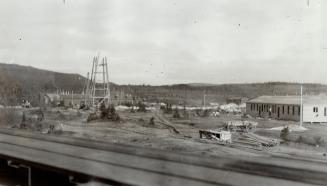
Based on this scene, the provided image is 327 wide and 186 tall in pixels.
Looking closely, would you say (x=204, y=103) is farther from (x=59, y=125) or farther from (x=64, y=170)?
(x=59, y=125)

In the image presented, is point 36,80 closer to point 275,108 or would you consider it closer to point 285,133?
point 275,108

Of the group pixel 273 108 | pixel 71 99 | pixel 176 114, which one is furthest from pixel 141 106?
pixel 273 108

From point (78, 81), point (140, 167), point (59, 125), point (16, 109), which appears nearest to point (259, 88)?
point (140, 167)

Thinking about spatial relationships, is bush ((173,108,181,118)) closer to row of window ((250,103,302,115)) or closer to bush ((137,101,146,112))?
bush ((137,101,146,112))

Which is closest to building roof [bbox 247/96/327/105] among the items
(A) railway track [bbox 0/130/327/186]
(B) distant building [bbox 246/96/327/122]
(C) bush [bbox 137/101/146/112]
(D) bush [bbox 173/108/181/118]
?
(B) distant building [bbox 246/96/327/122]

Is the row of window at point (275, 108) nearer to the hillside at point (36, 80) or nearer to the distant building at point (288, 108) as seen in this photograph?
the distant building at point (288, 108)

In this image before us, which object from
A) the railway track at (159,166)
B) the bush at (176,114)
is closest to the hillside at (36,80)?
the railway track at (159,166)
